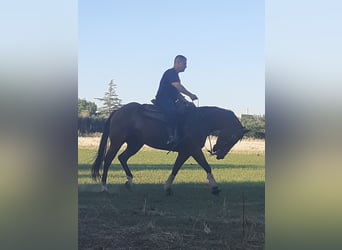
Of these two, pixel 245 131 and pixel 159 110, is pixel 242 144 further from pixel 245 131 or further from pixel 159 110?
pixel 159 110

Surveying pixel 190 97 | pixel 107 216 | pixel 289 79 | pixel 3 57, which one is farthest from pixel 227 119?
pixel 3 57

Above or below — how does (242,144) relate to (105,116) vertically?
below

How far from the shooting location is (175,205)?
3.75 m

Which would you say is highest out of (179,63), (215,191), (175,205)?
(179,63)

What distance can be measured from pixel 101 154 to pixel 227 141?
0.91 metres

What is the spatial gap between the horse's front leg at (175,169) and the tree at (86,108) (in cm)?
69

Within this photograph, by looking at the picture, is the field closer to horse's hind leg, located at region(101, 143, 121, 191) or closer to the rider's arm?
horse's hind leg, located at region(101, 143, 121, 191)

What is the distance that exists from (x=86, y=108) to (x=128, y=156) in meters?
0.46

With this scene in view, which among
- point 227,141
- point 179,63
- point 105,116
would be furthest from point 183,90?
point 105,116

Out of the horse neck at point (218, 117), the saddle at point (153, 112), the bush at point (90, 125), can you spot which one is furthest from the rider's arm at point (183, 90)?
the bush at point (90, 125)

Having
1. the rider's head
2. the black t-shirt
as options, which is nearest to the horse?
the black t-shirt

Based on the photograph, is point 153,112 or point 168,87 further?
point 153,112

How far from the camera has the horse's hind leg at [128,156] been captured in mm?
3770

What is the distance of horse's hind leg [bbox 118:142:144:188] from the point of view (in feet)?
12.4
